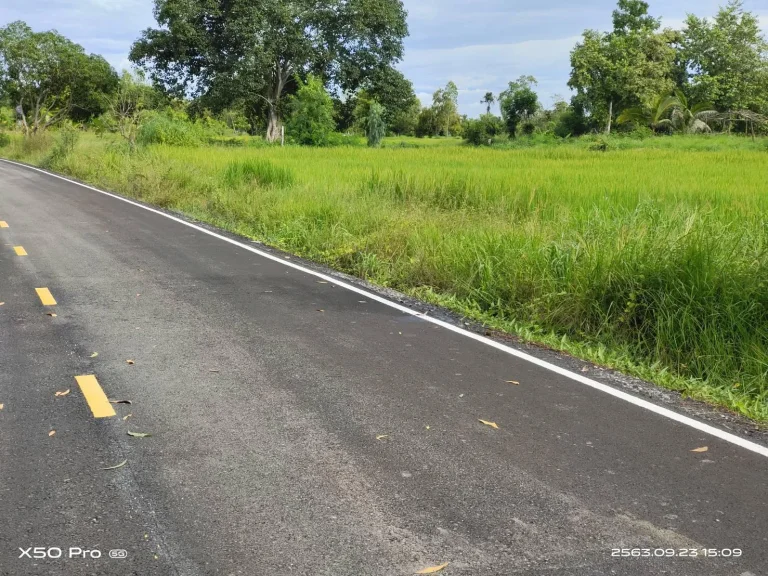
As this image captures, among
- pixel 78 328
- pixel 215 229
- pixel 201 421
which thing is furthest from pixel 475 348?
pixel 215 229

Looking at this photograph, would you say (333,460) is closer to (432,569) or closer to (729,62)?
(432,569)

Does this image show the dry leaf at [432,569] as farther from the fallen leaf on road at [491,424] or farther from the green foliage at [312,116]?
the green foliage at [312,116]

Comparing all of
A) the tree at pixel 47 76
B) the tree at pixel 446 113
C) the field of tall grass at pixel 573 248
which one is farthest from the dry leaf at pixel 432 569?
the tree at pixel 446 113

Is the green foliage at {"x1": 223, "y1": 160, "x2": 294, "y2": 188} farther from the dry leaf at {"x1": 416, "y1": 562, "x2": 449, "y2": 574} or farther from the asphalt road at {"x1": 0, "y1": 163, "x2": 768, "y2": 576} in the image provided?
the dry leaf at {"x1": 416, "y1": 562, "x2": 449, "y2": 574}

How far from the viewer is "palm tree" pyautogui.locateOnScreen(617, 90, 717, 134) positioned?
160 ft

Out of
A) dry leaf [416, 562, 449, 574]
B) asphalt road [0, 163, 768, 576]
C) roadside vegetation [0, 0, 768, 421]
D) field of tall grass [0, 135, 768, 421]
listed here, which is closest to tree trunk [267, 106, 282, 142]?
roadside vegetation [0, 0, 768, 421]

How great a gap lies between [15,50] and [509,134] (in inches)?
1368

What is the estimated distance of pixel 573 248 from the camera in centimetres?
866

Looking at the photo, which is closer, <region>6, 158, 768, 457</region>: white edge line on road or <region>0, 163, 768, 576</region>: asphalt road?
<region>0, 163, 768, 576</region>: asphalt road

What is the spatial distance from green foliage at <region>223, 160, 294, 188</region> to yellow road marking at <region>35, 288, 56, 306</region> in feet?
30.4

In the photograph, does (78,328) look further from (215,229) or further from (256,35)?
(256,35)

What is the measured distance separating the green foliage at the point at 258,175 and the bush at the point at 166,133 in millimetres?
13790

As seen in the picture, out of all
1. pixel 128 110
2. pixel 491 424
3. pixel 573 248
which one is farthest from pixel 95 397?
pixel 128 110

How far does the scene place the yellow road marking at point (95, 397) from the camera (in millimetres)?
5129
